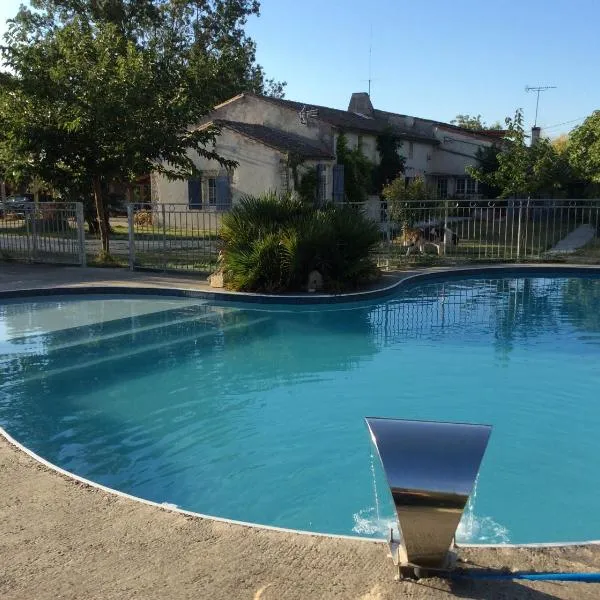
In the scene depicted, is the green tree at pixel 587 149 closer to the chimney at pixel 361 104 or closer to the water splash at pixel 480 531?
the chimney at pixel 361 104

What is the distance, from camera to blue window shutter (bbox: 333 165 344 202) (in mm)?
28219

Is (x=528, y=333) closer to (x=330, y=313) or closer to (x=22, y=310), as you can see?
(x=330, y=313)

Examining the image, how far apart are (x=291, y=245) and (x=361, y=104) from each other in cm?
3109

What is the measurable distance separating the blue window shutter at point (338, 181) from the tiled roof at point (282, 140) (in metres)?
0.61

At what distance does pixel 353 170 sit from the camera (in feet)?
97.4

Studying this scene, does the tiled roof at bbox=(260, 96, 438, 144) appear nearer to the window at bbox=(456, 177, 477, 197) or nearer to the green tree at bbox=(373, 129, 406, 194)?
the green tree at bbox=(373, 129, 406, 194)

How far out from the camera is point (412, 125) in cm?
4056

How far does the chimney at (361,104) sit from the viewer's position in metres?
41.3

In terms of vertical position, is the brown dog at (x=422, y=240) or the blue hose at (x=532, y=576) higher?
the brown dog at (x=422, y=240)

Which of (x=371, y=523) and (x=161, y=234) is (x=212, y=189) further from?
(x=371, y=523)

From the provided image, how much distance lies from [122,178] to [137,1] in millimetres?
21689

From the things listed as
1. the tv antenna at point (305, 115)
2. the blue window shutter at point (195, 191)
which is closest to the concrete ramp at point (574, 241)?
the tv antenna at point (305, 115)

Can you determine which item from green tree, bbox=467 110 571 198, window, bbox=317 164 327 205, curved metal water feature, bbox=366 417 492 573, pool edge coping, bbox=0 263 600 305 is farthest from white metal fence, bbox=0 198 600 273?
curved metal water feature, bbox=366 417 492 573

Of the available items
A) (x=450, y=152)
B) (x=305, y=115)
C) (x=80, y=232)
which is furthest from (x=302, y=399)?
(x=450, y=152)
